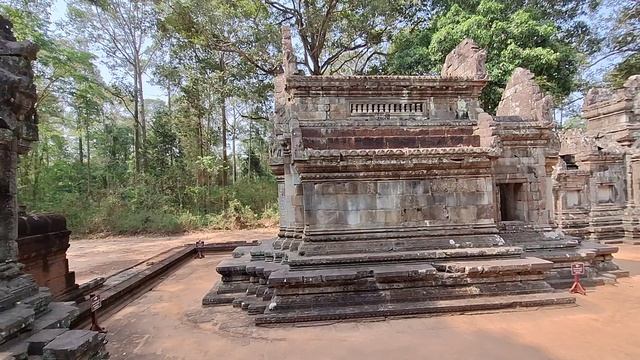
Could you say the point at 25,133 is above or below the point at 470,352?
above

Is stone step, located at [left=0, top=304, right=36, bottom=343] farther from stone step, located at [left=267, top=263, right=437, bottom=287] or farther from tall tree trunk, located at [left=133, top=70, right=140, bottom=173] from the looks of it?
tall tree trunk, located at [left=133, top=70, right=140, bottom=173]

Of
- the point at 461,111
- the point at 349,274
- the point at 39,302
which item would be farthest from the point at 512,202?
the point at 39,302

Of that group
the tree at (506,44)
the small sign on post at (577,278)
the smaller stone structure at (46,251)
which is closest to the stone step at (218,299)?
the smaller stone structure at (46,251)

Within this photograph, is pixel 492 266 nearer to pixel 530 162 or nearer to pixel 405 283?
pixel 405 283

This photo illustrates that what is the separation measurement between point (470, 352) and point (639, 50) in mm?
24126

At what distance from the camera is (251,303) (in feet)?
20.5

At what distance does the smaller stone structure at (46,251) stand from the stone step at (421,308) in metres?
3.66

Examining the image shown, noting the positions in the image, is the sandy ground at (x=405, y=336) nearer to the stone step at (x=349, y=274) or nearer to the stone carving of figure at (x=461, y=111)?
the stone step at (x=349, y=274)

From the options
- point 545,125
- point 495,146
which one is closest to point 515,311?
point 495,146

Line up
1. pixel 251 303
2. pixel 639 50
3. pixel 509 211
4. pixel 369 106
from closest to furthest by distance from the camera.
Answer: pixel 251 303 → pixel 369 106 → pixel 509 211 → pixel 639 50

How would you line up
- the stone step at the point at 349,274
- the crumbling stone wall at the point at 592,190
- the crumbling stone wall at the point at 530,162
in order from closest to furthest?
1. the stone step at the point at 349,274
2. the crumbling stone wall at the point at 530,162
3. the crumbling stone wall at the point at 592,190

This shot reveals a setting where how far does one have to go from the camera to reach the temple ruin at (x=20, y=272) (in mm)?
3131

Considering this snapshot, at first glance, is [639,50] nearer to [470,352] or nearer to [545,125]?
[545,125]

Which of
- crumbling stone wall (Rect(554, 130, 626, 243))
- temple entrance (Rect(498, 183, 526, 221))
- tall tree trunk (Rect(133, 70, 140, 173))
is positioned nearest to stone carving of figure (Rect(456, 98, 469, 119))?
temple entrance (Rect(498, 183, 526, 221))
